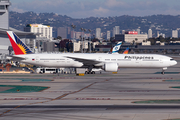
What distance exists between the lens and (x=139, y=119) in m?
20.7

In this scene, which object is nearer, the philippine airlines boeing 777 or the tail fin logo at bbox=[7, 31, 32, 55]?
the philippine airlines boeing 777

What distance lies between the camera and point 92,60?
5756 cm

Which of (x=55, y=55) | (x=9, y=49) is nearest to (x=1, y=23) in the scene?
(x=9, y=49)

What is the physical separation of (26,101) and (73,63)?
31348 mm

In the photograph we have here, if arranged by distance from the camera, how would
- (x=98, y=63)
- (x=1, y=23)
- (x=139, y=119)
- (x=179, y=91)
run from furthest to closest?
(x=1, y=23) < (x=98, y=63) < (x=179, y=91) < (x=139, y=119)

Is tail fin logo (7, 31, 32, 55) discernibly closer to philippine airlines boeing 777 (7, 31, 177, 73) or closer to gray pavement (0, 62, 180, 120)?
philippine airlines boeing 777 (7, 31, 177, 73)

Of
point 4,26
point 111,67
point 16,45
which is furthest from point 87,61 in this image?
point 4,26

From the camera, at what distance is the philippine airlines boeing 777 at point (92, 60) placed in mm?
57844

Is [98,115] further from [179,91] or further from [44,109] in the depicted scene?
[179,91]

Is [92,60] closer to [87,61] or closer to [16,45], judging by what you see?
[87,61]

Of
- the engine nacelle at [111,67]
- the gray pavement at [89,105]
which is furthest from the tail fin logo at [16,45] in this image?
the gray pavement at [89,105]

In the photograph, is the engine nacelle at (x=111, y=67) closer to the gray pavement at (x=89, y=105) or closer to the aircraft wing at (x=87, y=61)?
the aircraft wing at (x=87, y=61)

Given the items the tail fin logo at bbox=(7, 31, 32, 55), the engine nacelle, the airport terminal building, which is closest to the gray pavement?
the engine nacelle

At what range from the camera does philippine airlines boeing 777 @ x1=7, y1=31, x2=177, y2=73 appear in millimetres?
57844
